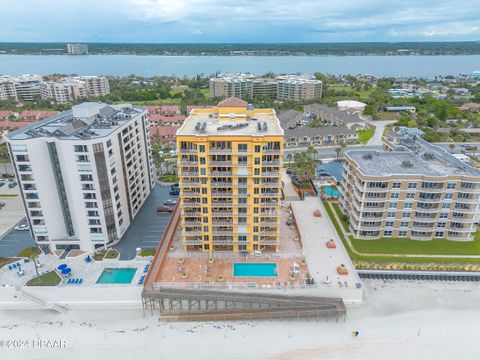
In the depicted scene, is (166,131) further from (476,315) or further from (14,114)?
(476,315)

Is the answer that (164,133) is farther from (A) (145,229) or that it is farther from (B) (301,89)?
(B) (301,89)

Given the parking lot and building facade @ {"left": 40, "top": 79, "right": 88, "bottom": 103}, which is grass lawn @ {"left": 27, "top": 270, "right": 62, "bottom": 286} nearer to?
the parking lot

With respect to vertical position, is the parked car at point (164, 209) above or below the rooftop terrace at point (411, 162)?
below

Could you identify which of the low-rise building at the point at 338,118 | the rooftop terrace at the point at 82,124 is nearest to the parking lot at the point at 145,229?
the rooftop terrace at the point at 82,124

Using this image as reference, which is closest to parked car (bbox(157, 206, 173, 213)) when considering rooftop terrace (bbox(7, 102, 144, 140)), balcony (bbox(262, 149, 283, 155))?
rooftop terrace (bbox(7, 102, 144, 140))

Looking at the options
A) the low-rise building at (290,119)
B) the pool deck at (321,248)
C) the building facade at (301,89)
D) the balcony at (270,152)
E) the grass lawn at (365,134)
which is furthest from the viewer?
the building facade at (301,89)

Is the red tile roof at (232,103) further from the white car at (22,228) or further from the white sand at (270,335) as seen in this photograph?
the white car at (22,228)
